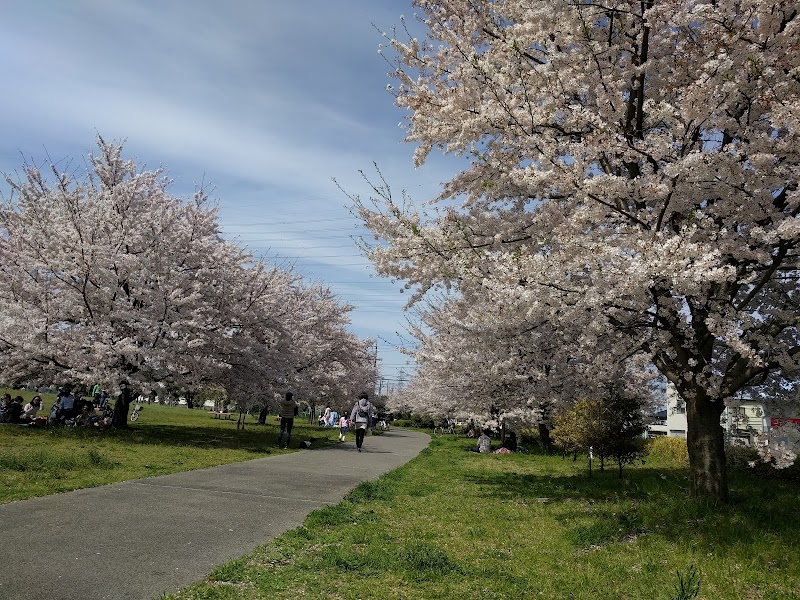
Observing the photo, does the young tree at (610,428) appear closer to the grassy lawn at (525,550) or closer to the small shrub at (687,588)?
the grassy lawn at (525,550)

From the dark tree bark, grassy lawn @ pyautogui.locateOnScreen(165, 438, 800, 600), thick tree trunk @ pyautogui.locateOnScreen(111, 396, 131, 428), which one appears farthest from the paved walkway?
the dark tree bark

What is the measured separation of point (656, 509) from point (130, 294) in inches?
621

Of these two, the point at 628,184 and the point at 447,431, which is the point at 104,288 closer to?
the point at 628,184

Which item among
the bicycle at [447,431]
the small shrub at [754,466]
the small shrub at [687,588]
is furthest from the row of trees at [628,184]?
the bicycle at [447,431]

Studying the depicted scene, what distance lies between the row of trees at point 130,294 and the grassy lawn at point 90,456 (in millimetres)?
1692

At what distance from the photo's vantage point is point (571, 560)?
5734 millimetres

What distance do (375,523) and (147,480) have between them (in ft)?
13.0

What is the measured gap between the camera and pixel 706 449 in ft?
27.7

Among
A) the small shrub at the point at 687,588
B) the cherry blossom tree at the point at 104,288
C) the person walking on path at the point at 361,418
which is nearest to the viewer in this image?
the small shrub at the point at 687,588

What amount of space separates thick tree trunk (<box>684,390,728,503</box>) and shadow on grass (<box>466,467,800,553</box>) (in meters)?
0.27

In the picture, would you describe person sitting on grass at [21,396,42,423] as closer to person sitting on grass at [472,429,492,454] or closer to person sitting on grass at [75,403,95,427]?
person sitting on grass at [75,403,95,427]

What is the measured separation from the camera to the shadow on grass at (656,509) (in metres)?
6.47

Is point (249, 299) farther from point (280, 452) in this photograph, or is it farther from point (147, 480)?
point (147, 480)

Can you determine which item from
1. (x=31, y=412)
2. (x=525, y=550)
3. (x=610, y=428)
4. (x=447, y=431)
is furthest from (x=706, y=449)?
(x=447, y=431)
